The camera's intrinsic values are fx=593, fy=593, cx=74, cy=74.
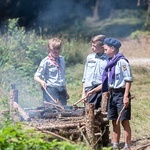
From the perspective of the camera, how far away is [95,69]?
8.45 meters

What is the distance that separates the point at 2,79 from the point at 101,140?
575 centimetres

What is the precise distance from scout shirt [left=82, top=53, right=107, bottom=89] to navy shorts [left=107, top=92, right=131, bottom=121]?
27.9 inches

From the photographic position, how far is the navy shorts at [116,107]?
7703 millimetres

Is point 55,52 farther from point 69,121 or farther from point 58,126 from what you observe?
point 58,126

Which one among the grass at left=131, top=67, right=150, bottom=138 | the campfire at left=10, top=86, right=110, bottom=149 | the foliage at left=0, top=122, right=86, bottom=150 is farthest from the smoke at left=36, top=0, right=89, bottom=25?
the foliage at left=0, top=122, right=86, bottom=150

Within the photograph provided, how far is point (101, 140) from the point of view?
309 inches

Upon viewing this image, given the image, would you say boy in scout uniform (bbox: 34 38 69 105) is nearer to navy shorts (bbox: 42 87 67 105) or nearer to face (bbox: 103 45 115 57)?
navy shorts (bbox: 42 87 67 105)

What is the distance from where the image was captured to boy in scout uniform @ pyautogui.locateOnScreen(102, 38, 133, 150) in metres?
7.64

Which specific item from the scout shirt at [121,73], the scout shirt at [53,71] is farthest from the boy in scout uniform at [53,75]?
the scout shirt at [121,73]

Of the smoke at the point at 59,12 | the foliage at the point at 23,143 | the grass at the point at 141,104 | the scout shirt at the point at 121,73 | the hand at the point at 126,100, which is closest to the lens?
the foliage at the point at 23,143

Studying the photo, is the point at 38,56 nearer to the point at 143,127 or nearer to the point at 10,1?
the point at 143,127

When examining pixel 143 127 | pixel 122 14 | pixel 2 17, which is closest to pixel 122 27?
pixel 122 14

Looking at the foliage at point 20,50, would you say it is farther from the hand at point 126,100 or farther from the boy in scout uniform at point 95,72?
the hand at point 126,100

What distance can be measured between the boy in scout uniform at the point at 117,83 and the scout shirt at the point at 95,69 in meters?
0.54
